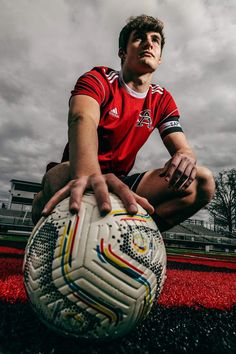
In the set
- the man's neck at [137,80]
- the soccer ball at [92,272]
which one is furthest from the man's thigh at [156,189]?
the soccer ball at [92,272]

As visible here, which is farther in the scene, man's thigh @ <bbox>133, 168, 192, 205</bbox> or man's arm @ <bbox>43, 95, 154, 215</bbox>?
man's thigh @ <bbox>133, 168, 192, 205</bbox>

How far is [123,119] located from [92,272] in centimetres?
171

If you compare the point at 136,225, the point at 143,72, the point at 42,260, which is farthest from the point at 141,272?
the point at 143,72

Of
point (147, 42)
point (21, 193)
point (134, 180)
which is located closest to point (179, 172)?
point (134, 180)

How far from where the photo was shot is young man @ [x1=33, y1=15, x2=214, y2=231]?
2223 millimetres

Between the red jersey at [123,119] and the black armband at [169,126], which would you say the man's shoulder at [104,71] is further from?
the black armband at [169,126]

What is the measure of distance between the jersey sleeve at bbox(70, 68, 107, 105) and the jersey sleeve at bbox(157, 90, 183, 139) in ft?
2.47

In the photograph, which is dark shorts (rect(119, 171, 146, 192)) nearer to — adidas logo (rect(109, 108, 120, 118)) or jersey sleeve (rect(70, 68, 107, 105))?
adidas logo (rect(109, 108, 120, 118))

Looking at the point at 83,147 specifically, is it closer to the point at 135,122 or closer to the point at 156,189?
the point at 156,189

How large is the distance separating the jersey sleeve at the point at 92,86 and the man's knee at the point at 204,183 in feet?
3.44

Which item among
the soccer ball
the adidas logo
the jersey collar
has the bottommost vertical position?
the soccer ball

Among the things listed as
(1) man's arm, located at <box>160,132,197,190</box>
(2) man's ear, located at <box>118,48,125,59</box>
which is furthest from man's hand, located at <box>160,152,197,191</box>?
(2) man's ear, located at <box>118,48,125,59</box>

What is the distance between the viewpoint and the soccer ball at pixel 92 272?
4.06 ft

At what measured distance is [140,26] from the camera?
8.36ft
